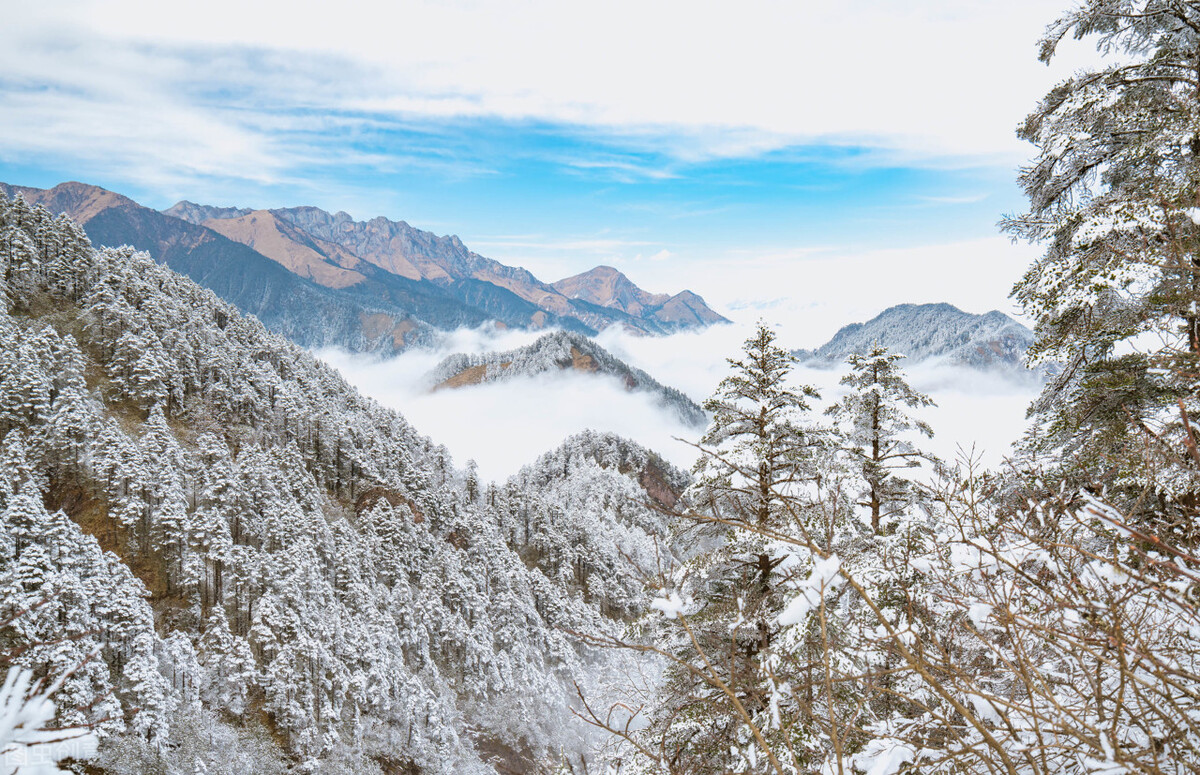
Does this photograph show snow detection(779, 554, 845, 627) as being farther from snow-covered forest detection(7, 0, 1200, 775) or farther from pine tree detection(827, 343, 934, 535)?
pine tree detection(827, 343, 934, 535)

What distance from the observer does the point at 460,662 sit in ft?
195

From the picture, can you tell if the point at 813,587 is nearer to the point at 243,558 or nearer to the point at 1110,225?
the point at 1110,225

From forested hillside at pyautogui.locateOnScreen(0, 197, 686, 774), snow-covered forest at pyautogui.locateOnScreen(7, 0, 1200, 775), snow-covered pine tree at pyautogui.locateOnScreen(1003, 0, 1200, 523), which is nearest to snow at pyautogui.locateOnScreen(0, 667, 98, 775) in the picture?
snow-covered forest at pyautogui.locateOnScreen(7, 0, 1200, 775)

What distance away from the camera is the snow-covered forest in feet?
11.0

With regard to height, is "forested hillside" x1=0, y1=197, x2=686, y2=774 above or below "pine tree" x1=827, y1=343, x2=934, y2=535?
below

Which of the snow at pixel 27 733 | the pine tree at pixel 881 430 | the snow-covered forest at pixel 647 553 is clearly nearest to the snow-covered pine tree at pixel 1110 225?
the snow-covered forest at pixel 647 553

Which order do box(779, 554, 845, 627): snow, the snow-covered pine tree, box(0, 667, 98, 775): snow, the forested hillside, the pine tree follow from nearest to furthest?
box(779, 554, 845, 627): snow, box(0, 667, 98, 775): snow, the snow-covered pine tree, the pine tree, the forested hillside

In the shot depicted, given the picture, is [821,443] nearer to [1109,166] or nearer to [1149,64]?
[1109,166]

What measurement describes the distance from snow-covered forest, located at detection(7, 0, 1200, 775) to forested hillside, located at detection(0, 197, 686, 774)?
319mm

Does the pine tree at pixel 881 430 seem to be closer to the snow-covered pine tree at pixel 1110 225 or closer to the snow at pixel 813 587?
the snow-covered pine tree at pixel 1110 225

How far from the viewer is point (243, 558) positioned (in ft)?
156

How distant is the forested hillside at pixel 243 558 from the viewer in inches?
1426

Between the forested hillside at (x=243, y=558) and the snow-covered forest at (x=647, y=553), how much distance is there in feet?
1.05

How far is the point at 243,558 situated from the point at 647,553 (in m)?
62.2
